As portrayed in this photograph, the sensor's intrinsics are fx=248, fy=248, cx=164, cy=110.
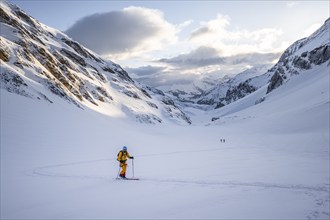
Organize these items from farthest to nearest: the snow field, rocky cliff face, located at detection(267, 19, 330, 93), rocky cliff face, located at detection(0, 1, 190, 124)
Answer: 1. rocky cliff face, located at detection(267, 19, 330, 93)
2. rocky cliff face, located at detection(0, 1, 190, 124)
3. the snow field

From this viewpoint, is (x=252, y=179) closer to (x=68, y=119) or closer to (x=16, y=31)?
(x=68, y=119)

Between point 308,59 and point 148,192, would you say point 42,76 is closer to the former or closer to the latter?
point 148,192

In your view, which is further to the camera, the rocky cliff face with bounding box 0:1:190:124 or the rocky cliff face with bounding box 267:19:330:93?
the rocky cliff face with bounding box 267:19:330:93

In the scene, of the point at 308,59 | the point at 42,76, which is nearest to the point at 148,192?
the point at 42,76

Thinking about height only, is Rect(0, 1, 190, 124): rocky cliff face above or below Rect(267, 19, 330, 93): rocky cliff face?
below

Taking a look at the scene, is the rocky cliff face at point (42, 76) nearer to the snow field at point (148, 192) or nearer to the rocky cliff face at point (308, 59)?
the snow field at point (148, 192)

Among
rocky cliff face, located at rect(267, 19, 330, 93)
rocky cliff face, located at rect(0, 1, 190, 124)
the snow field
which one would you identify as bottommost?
the snow field

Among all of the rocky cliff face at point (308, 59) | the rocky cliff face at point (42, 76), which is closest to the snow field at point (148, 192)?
the rocky cliff face at point (42, 76)

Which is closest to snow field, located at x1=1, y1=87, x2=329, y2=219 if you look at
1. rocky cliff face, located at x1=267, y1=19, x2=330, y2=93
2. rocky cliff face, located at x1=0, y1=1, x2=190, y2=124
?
rocky cliff face, located at x1=0, y1=1, x2=190, y2=124

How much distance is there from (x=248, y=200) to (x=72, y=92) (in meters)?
57.7

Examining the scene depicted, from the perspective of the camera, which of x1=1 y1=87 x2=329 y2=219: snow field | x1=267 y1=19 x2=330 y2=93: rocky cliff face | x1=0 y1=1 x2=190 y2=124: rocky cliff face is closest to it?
x1=1 y1=87 x2=329 y2=219: snow field

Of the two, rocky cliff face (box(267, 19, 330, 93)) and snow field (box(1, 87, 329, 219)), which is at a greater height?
rocky cliff face (box(267, 19, 330, 93))

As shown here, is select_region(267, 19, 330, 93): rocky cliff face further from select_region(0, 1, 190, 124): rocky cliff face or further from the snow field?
the snow field

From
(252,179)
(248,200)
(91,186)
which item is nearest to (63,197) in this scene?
(91,186)
